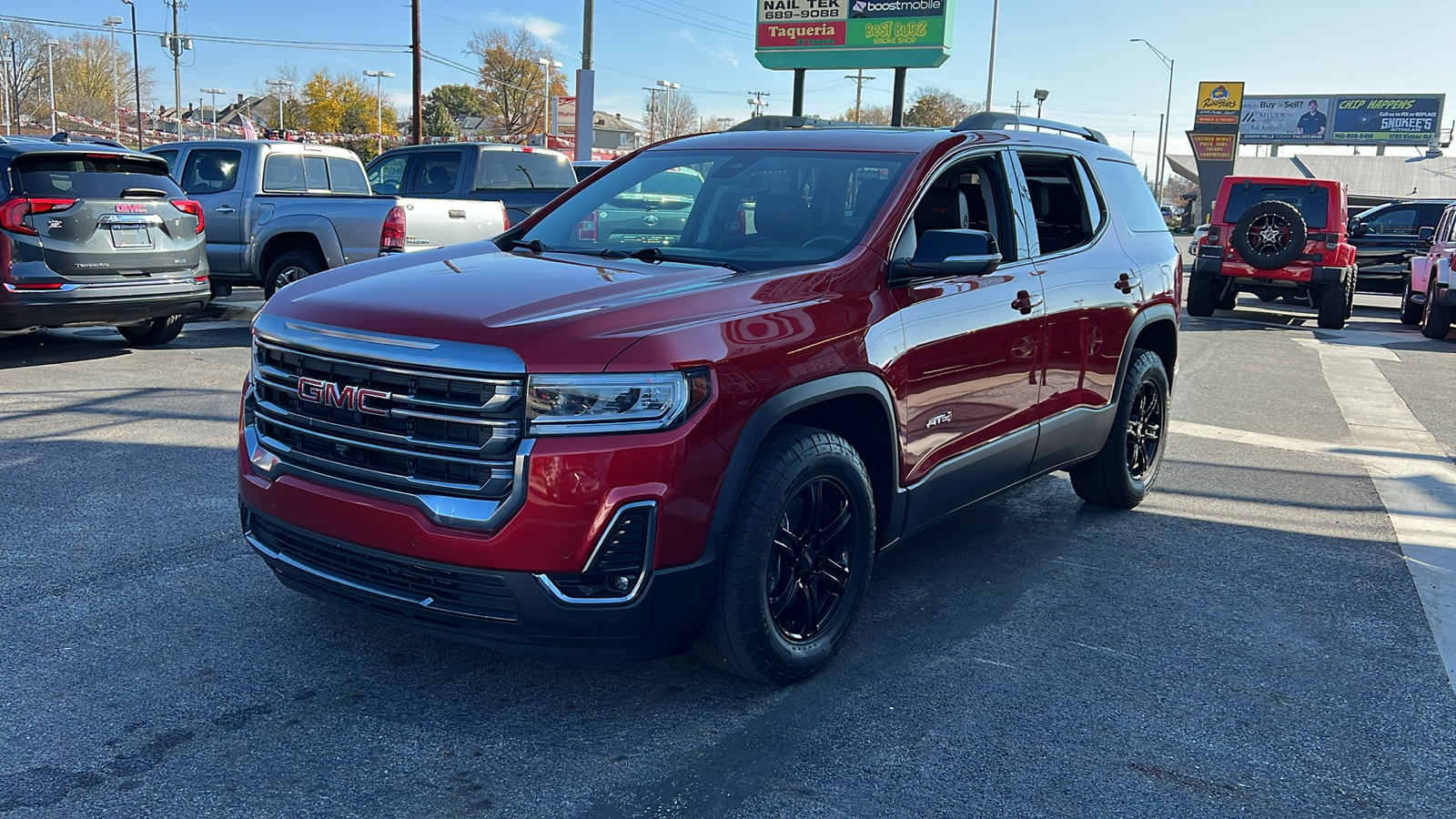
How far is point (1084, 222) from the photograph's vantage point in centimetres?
550

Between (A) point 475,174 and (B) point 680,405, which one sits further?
(A) point 475,174

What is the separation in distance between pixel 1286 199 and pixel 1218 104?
237 feet

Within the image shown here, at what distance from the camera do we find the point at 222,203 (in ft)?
39.9

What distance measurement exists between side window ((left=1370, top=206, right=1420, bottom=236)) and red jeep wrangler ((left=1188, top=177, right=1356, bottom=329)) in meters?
4.98

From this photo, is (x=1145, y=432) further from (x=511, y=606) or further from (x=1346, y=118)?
(x=1346, y=118)

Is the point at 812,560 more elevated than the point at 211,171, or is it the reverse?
the point at 211,171

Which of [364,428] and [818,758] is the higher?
[364,428]

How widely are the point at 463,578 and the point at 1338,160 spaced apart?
285ft

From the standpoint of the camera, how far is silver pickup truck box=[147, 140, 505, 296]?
11484mm

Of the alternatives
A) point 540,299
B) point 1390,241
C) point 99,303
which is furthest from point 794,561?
point 1390,241

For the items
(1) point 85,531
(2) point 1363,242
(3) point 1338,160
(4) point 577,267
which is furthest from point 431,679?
(3) point 1338,160

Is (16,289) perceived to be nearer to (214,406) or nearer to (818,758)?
(214,406)

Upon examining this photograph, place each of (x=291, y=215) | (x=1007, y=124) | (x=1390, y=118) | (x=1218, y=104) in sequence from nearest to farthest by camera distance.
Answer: (x=1007, y=124)
(x=291, y=215)
(x=1218, y=104)
(x=1390, y=118)

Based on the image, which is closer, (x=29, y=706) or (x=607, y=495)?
(x=607, y=495)
